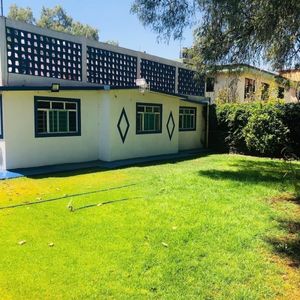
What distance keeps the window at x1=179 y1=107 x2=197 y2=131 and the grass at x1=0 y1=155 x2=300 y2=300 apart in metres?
9.10

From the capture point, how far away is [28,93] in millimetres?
10586

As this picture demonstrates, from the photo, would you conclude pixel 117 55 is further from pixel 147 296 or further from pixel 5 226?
pixel 147 296

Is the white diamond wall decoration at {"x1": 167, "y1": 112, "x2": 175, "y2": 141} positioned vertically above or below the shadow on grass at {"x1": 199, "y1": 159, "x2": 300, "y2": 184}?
above

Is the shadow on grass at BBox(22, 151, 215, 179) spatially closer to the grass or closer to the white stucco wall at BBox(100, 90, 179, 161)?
the white stucco wall at BBox(100, 90, 179, 161)

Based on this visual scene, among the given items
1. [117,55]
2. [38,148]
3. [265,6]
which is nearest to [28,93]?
[38,148]

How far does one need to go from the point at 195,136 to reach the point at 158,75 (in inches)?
151

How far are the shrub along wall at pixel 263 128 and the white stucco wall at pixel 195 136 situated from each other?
5.41ft

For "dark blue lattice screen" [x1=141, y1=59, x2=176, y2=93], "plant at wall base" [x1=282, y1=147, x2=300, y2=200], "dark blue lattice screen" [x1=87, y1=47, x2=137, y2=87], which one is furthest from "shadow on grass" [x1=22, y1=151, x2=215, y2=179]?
"dark blue lattice screen" [x1=141, y1=59, x2=176, y2=93]

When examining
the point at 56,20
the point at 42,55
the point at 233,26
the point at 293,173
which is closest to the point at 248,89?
the point at 42,55

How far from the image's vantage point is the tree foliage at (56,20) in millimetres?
50250

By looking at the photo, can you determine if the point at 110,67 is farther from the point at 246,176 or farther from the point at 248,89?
the point at 248,89

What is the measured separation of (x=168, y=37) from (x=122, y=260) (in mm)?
6594

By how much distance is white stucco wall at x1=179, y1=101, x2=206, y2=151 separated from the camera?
57.6 ft

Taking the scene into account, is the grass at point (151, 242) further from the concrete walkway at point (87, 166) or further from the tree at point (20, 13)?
the tree at point (20, 13)
